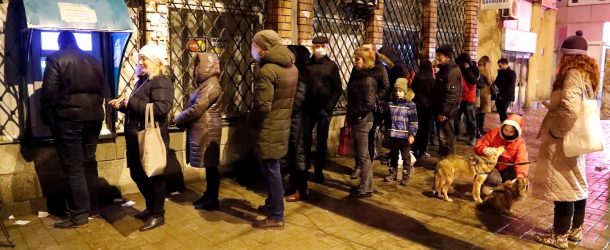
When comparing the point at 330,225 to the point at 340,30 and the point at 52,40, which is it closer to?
the point at 52,40

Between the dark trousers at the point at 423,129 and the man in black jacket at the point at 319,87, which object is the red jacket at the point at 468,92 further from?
the man in black jacket at the point at 319,87

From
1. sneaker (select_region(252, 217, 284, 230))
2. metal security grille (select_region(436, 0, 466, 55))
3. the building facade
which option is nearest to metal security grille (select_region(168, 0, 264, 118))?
the building facade

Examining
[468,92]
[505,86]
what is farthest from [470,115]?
[505,86]

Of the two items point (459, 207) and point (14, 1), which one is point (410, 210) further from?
point (14, 1)

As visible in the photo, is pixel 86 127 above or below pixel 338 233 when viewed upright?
above

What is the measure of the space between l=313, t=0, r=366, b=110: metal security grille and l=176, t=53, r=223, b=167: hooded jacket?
3445 millimetres

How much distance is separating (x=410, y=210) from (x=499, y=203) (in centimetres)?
97

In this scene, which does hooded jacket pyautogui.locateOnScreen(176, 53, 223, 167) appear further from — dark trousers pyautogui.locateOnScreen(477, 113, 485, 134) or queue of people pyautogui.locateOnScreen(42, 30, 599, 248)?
dark trousers pyautogui.locateOnScreen(477, 113, 485, 134)

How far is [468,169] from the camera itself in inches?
225

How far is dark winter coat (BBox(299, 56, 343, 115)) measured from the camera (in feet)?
19.8

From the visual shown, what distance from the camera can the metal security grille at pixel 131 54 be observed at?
232 inches

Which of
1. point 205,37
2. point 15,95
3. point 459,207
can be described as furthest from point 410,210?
point 15,95

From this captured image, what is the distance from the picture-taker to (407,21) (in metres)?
10.2

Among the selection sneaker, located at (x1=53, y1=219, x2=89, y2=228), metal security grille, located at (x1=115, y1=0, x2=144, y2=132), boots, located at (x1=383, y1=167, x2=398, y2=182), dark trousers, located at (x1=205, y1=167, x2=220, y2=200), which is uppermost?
metal security grille, located at (x1=115, y1=0, x2=144, y2=132)
